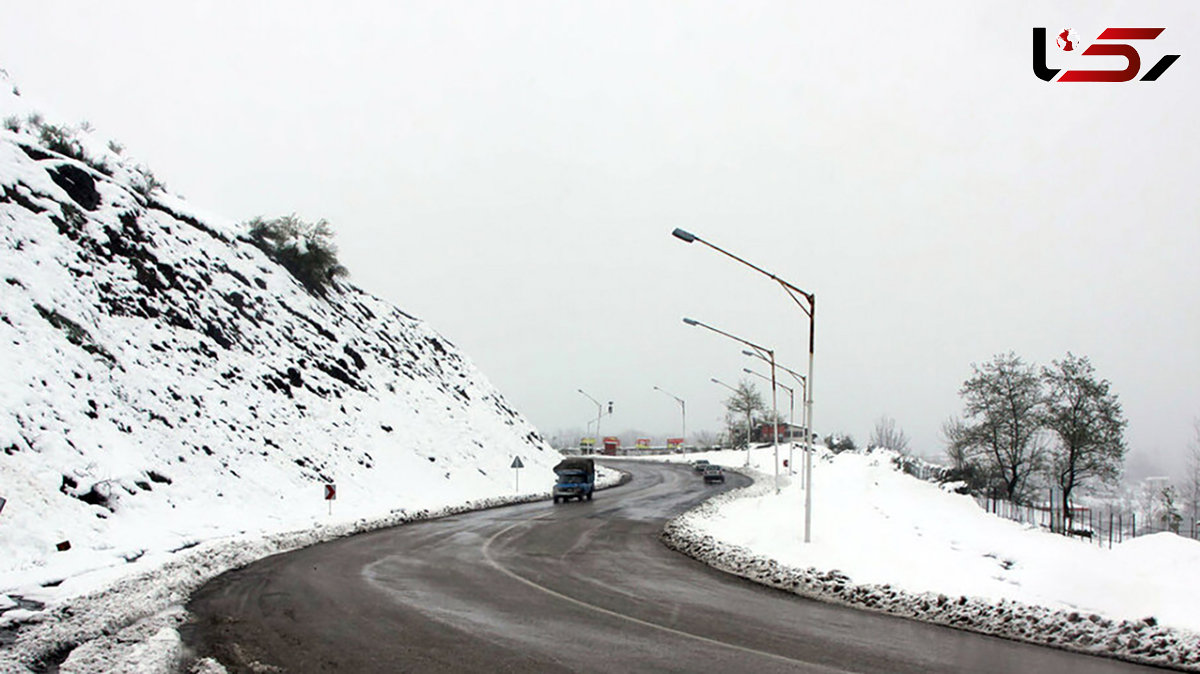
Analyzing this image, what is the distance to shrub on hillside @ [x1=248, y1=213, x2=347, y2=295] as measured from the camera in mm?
45656

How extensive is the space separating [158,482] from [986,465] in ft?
196

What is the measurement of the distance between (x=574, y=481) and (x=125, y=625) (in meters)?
30.2

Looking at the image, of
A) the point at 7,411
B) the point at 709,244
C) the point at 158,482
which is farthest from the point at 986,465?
the point at 7,411

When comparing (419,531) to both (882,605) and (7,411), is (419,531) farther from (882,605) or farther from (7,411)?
(882,605)

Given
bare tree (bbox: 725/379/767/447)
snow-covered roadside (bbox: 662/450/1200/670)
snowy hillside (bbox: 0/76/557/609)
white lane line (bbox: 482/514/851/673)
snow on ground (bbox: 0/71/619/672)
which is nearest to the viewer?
white lane line (bbox: 482/514/851/673)

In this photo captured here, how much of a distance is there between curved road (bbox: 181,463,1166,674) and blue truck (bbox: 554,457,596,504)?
21.0 meters

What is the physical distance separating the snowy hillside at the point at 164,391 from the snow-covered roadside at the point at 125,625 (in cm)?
132

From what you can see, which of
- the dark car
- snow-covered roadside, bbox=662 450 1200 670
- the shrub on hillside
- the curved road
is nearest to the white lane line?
the curved road

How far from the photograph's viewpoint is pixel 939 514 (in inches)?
1006

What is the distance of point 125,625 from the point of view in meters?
10.4

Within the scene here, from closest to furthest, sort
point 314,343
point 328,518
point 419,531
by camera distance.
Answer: point 419,531 → point 328,518 → point 314,343

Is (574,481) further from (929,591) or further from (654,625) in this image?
(654,625)

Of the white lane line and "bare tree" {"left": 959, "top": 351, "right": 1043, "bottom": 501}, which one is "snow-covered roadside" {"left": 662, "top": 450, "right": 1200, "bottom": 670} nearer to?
the white lane line

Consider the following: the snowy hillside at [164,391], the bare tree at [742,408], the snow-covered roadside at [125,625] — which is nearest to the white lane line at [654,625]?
the snow-covered roadside at [125,625]
